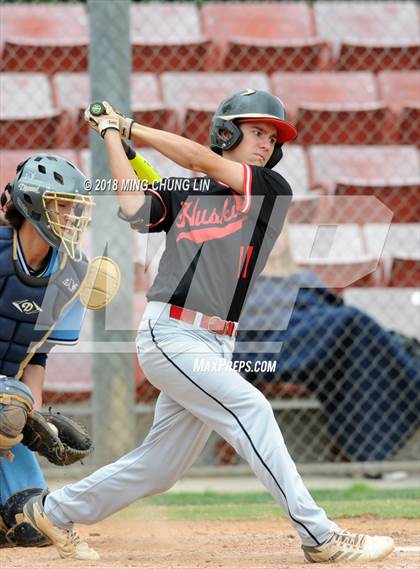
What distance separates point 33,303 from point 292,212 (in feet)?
11.2

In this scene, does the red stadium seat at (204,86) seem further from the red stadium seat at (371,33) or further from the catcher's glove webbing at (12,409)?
the catcher's glove webbing at (12,409)

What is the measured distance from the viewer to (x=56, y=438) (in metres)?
4.12

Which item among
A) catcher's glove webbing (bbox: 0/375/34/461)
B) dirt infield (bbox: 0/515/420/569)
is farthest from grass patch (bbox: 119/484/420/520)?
catcher's glove webbing (bbox: 0/375/34/461)

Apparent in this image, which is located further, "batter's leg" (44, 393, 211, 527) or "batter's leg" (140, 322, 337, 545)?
"batter's leg" (44, 393, 211, 527)

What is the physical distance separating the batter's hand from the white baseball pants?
0.63 m

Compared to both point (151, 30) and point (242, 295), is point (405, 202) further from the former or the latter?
point (242, 295)

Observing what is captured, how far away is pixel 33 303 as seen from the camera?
417 cm

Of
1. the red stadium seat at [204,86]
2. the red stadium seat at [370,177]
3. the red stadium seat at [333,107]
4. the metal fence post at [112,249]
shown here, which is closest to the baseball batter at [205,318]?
the metal fence post at [112,249]

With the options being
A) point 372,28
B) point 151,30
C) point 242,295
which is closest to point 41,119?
point 151,30

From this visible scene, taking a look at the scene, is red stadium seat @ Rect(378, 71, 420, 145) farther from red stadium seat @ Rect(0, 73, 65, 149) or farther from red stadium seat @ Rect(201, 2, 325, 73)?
red stadium seat @ Rect(0, 73, 65, 149)

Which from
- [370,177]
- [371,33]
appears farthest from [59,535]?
[371,33]

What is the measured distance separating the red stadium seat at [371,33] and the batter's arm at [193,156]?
5437 mm

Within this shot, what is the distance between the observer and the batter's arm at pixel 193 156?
374 cm

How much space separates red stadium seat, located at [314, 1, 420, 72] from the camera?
903cm
